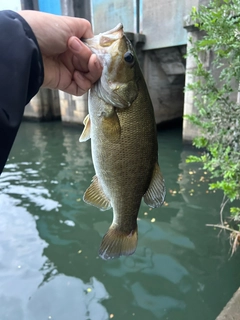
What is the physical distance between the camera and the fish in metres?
1.48

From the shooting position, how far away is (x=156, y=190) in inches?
63.4

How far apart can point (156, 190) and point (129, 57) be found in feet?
2.39

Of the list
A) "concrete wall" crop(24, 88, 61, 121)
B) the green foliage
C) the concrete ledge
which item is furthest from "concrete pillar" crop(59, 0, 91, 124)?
the concrete ledge

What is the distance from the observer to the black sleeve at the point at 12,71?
121 centimetres

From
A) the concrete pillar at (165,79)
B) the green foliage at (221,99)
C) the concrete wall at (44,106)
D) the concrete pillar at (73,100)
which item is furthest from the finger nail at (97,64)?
the concrete wall at (44,106)

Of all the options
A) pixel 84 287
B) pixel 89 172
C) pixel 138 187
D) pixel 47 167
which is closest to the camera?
pixel 138 187

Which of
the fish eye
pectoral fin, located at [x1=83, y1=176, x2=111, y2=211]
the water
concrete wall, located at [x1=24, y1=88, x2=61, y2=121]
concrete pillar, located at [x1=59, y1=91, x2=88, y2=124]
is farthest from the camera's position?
concrete wall, located at [x1=24, y1=88, x2=61, y2=121]

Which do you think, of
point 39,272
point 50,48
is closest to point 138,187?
point 50,48

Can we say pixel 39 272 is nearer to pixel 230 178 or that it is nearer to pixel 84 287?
pixel 84 287

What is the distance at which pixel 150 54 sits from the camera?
12.0 meters

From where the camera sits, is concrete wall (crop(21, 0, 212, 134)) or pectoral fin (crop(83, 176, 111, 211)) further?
concrete wall (crop(21, 0, 212, 134))

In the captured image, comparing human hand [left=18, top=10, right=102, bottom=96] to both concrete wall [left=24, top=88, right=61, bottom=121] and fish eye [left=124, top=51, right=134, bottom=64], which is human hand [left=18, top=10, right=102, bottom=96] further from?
concrete wall [left=24, top=88, right=61, bottom=121]

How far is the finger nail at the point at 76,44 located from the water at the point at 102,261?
3039 mm

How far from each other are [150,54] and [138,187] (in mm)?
11428
